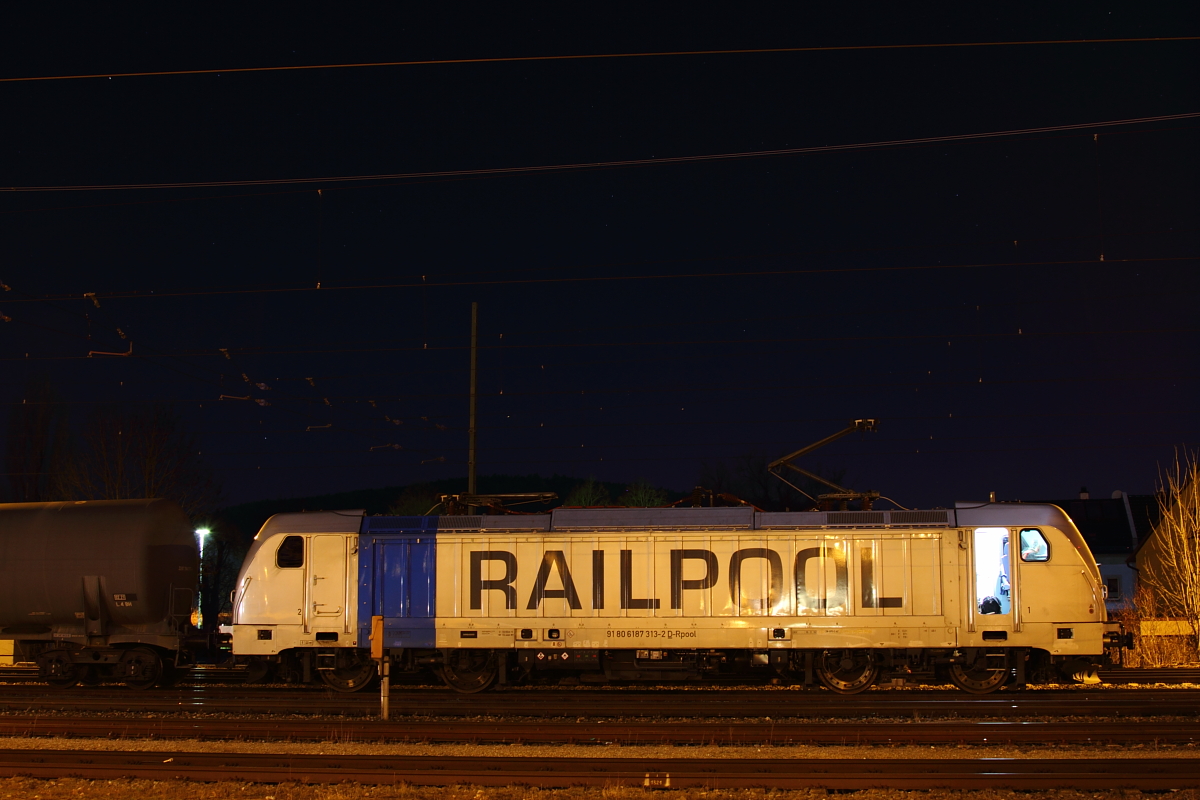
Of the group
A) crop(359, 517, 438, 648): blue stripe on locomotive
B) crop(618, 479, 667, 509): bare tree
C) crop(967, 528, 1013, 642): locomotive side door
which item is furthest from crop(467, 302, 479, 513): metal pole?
crop(618, 479, 667, 509): bare tree

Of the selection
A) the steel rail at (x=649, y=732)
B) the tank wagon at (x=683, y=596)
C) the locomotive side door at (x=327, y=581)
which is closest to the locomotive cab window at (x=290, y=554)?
the tank wagon at (x=683, y=596)

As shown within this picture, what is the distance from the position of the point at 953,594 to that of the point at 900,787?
7278 millimetres

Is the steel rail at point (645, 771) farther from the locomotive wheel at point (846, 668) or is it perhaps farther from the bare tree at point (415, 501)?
the bare tree at point (415, 501)

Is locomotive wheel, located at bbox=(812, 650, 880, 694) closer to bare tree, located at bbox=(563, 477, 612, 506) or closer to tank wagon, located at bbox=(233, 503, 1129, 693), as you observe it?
tank wagon, located at bbox=(233, 503, 1129, 693)

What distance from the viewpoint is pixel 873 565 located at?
17.3m

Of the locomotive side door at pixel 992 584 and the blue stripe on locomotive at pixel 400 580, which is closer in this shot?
the locomotive side door at pixel 992 584

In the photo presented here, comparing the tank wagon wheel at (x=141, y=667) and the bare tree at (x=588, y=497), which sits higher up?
the bare tree at (x=588, y=497)

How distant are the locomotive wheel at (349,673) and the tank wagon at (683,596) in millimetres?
39

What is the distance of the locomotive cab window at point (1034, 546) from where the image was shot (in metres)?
17.0

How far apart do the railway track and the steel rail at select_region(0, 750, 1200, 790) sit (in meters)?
3.55

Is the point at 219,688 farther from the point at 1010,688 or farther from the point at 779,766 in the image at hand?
the point at 1010,688

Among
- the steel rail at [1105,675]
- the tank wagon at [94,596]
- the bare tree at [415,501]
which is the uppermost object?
the bare tree at [415,501]

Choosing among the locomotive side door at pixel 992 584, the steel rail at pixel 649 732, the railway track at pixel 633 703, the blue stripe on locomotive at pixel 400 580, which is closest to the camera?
the steel rail at pixel 649 732

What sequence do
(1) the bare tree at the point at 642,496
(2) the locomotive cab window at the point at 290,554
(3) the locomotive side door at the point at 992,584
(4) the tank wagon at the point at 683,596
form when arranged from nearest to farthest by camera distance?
(3) the locomotive side door at the point at 992,584 → (4) the tank wagon at the point at 683,596 → (2) the locomotive cab window at the point at 290,554 → (1) the bare tree at the point at 642,496
